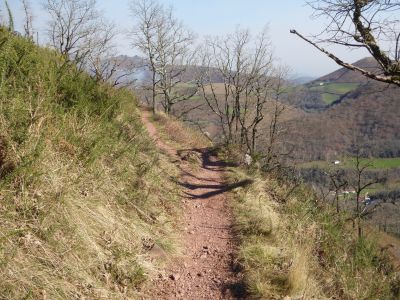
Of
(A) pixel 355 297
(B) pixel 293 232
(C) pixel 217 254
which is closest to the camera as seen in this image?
(A) pixel 355 297

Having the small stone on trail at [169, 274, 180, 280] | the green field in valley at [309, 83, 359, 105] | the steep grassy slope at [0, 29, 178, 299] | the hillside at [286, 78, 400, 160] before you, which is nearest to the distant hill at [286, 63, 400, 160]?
the hillside at [286, 78, 400, 160]

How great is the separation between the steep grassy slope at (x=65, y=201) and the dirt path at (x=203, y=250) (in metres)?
0.29

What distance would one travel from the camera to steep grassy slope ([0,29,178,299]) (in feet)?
9.12

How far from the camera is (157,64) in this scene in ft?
87.7

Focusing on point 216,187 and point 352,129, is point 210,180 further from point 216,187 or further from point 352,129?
point 352,129

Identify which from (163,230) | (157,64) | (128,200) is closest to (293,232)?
(163,230)

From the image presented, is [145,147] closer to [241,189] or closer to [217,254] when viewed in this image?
[241,189]

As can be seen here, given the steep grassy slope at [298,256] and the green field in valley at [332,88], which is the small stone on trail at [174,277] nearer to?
the steep grassy slope at [298,256]

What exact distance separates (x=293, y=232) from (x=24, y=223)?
145 inches

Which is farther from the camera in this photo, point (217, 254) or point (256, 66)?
point (256, 66)

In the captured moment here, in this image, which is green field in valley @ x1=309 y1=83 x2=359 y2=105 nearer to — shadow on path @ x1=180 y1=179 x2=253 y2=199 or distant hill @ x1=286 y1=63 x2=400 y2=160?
→ distant hill @ x1=286 y1=63 x2=400 y2=160

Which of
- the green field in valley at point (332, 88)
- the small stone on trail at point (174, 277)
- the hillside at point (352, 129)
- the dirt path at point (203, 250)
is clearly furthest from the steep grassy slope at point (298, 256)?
the green field in valley at point (332, 88)

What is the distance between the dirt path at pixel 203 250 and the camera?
384 cm

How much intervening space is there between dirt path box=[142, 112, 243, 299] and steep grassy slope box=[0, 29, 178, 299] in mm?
286
